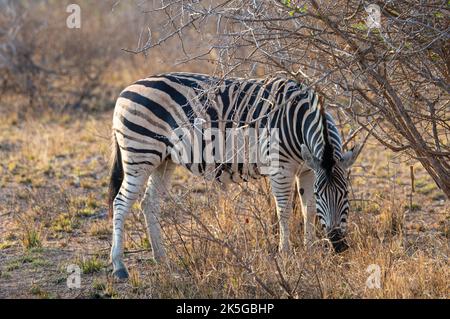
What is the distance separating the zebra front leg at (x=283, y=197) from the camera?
20.6 ft

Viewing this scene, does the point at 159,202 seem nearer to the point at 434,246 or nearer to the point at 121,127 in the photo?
the point at 121,127

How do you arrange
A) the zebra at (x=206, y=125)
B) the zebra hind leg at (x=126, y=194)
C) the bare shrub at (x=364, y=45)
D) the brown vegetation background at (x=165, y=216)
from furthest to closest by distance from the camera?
1. the zebra hind leg at (x=126, y=194)
2. the zebra at (x=206, y=125)
3. the brown vegetation background at (x=165, y=216)
4. the bare shrub at (x=364, y=45)

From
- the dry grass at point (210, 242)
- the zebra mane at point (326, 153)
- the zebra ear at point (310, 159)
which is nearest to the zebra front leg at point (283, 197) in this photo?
the dry grass at point (210, 242)

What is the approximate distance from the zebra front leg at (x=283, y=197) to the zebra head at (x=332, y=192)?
42 cm

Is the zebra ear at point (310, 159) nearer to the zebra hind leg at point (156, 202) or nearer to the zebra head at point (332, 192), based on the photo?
the zebra head at point (332, 192)

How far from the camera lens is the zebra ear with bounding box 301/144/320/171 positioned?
586 cm

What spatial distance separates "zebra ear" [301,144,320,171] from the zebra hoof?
1.63 metres

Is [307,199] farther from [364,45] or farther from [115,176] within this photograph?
[115,176]

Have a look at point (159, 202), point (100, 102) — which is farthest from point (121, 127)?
point (100, 102)

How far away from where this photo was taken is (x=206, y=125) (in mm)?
6469

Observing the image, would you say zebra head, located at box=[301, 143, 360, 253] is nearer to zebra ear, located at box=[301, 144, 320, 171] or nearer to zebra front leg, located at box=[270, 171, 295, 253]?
zebra ear, located at box=[301, 144, 320, 171]

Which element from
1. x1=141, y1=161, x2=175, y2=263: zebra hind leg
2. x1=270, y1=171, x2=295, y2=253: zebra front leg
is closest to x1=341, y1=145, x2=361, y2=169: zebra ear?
x1=270, y1=171, x2=295, y2=253: zebra front leg

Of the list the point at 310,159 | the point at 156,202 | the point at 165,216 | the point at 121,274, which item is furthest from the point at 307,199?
the point at 121,274

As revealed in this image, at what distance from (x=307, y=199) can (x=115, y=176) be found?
166 cm
